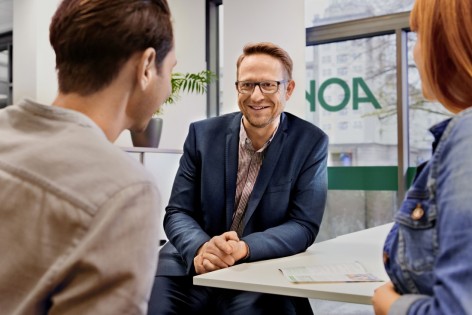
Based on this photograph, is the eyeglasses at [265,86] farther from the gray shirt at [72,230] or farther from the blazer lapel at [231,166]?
the gray shirt at [72,230]

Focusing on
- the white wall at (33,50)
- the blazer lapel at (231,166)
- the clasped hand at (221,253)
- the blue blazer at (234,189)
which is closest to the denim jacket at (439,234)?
the clasped hand at (221,253)

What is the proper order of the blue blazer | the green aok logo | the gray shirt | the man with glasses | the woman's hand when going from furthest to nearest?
the green aok logo, the blue blazer, the man with glasses, the woman's hand, the gray shirt

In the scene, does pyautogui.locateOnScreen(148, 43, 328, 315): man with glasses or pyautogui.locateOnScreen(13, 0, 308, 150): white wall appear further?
pyautogui.locateOnScreen(13, 0, 308, 150): white wall

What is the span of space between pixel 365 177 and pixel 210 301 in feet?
9.71

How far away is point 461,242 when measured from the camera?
74cm

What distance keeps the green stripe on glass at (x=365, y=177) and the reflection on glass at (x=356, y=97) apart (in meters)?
0.06

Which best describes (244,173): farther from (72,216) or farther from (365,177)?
(365,177)

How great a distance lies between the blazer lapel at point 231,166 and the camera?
201 cm

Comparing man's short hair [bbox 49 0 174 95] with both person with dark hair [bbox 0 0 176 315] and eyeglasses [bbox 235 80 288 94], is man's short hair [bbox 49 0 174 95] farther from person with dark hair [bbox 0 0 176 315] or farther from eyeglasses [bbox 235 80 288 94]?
eyeglasses [bbox 235 80 288 94]

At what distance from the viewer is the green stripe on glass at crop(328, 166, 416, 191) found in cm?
432

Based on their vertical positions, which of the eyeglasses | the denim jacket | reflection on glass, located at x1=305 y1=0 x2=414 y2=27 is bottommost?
the denim jacket

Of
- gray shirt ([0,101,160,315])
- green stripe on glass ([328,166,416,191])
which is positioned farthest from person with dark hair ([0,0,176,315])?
green stripe on glass ([328,166,416,191])

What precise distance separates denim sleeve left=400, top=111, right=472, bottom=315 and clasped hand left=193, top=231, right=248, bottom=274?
874mm

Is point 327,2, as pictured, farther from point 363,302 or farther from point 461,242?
point 461,242
